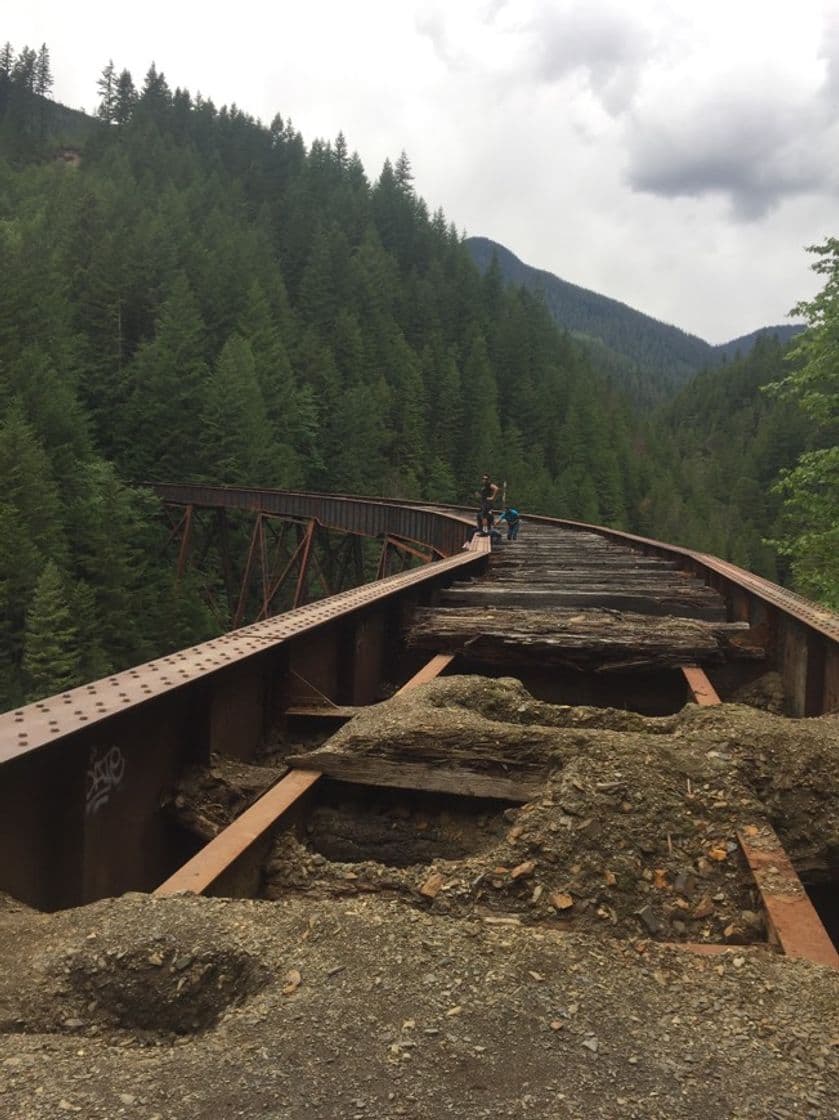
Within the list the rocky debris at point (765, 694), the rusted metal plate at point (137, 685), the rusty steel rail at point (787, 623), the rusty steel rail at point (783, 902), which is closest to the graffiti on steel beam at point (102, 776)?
the rusted metal plate at point (137, 685)

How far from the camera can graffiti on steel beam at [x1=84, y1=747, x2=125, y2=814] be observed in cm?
232

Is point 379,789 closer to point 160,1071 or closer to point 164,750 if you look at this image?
point 164,750

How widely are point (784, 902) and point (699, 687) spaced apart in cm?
202

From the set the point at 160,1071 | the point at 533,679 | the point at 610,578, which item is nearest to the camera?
the point at 160,1071

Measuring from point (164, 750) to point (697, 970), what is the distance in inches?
73.6

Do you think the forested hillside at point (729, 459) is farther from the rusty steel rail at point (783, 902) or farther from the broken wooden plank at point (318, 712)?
the rusty steel rail at point (783, 902)

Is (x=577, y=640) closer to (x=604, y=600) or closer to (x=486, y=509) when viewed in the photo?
(x=604, y=600)

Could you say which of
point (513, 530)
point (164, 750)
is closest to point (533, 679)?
point (164, 750)

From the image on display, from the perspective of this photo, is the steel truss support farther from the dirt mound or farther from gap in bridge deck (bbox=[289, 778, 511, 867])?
Result: the dirt mound

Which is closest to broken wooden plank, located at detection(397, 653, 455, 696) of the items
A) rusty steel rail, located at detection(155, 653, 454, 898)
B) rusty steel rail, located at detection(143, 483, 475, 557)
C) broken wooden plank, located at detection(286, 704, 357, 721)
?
broken wooden plank, located at detection(286, 704, 357, 721)

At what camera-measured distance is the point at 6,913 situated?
190 cm

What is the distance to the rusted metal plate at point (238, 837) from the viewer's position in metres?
1.98

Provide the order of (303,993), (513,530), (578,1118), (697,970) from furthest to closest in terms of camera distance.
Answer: (513,530), (697,970), (303,993), (578,1118)

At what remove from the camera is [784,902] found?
6.38 feet
